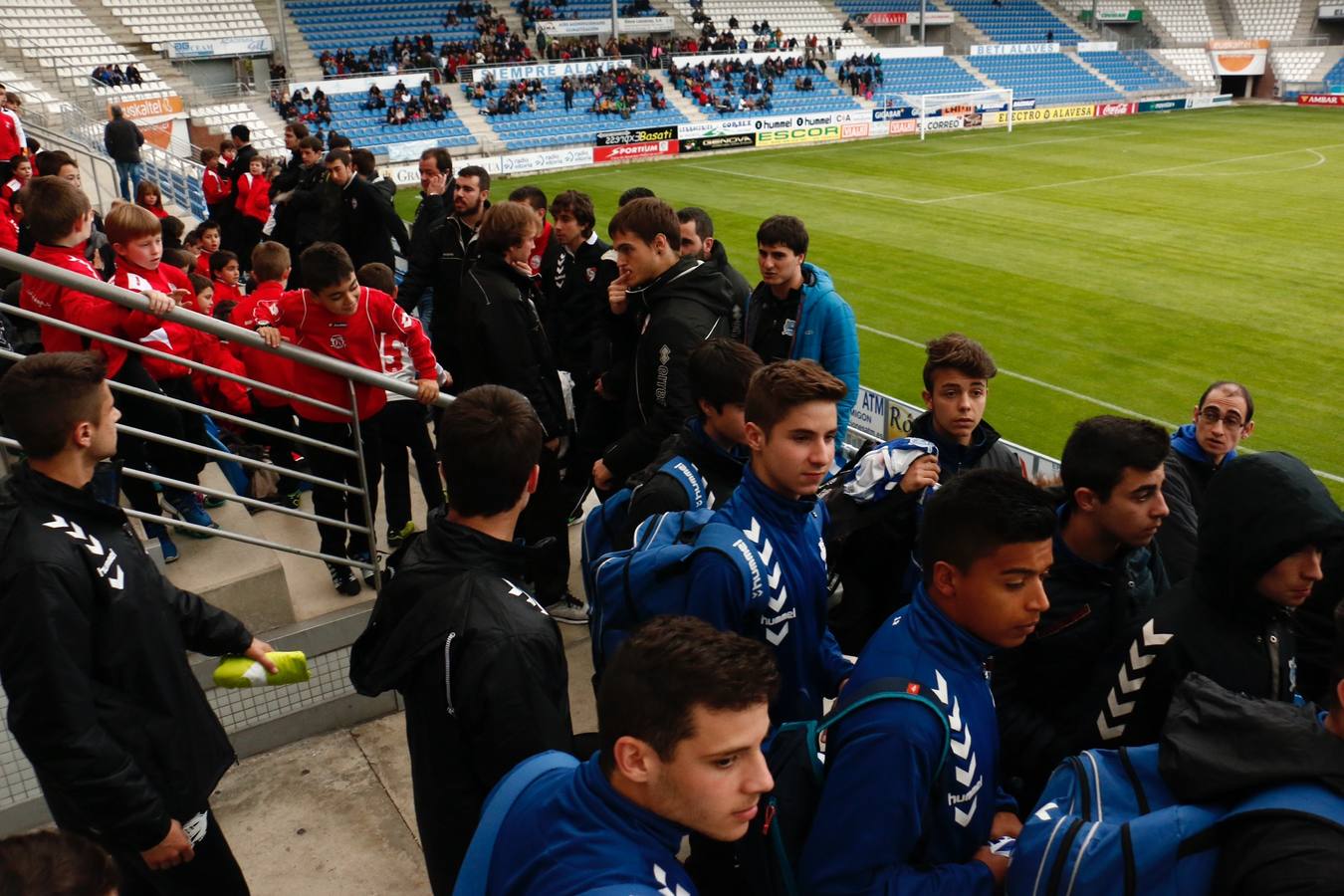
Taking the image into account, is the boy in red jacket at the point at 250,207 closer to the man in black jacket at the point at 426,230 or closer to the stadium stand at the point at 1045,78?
the man in black jacket at the point at 426,230

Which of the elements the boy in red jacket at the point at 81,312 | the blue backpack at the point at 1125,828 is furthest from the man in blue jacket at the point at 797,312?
the blue backpack at the point at 1125,828

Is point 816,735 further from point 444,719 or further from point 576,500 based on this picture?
point 576,500

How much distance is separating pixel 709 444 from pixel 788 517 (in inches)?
28.5

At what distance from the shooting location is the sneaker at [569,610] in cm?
552

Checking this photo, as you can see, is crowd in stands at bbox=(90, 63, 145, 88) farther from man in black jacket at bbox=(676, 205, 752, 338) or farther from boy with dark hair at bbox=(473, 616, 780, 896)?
boy with dark hair at bbox=(473, 616, 780, 896)

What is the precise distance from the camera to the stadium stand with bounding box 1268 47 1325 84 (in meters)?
50.5

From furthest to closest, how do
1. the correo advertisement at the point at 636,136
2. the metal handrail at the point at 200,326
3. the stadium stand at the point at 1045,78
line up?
the stadium stand at the point at 1045,78 → the correo advertisement at the point at 636,136 → the metal handrail at the point at 200,326

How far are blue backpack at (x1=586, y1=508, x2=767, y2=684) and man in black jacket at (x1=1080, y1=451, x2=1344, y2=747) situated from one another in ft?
3.12

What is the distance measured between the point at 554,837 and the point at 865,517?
5.98 ft

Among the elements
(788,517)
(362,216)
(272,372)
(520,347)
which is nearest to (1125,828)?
(788,517)

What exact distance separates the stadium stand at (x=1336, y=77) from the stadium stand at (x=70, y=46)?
48.9m

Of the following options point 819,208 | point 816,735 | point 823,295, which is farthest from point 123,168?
point 816,735

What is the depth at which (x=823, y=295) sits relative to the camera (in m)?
5.61

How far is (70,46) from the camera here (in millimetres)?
29078
